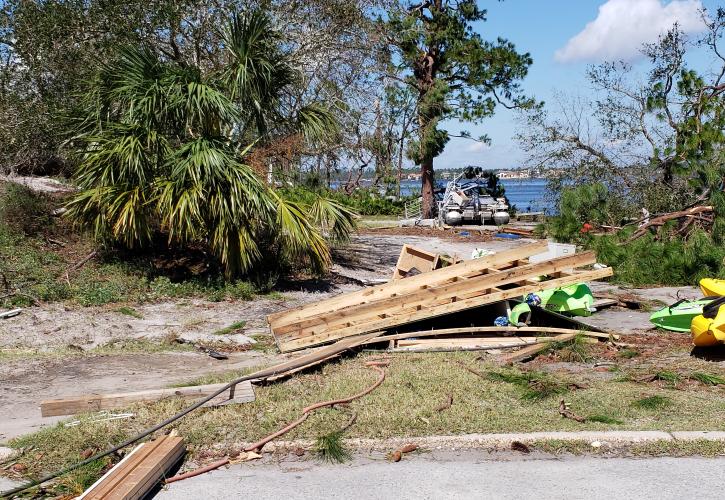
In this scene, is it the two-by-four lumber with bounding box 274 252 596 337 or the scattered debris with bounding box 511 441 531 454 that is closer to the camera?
the scattered debris with bounding box 511 441 531 454

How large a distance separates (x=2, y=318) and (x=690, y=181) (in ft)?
42.2

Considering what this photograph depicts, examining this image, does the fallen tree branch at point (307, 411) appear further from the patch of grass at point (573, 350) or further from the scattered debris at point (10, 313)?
the scattered debris at point (10, 313)

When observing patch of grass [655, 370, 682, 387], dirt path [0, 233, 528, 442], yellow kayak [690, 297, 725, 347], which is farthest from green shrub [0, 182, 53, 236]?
yellow kayak [690, 297, 725, 347]

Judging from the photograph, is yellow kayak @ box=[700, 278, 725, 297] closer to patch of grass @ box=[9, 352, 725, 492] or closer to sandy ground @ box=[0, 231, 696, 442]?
sandy ground @ box=[0, 231, 696, 442]

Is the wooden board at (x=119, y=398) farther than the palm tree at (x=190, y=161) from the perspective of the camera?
No

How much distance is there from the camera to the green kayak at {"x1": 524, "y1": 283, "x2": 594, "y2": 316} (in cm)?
930

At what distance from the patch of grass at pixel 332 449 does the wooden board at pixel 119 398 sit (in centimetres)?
102

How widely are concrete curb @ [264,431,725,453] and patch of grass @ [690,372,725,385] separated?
4.50ft

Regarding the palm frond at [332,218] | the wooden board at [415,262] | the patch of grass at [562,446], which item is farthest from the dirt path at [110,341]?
the patch of grass at [562,446]

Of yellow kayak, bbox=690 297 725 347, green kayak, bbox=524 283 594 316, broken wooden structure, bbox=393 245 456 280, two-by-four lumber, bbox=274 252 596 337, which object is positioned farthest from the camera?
broken wooden structure, bbox=393 245 456 280

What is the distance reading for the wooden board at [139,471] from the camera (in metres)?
4.13

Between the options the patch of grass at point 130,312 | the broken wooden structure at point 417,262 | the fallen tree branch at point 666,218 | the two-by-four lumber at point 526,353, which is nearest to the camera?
the two-by-four lumber at point 526,353

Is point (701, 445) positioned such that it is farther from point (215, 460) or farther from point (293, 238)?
point (293, 238)

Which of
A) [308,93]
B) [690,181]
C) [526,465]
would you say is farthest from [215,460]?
[308,93]
